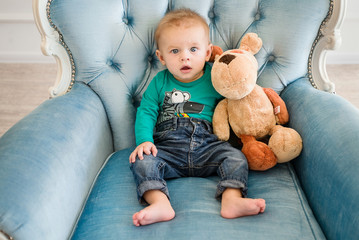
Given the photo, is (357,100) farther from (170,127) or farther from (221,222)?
(221,222)

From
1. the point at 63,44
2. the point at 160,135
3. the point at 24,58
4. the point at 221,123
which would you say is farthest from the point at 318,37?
the point at 24,58

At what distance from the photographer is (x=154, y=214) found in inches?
34.8

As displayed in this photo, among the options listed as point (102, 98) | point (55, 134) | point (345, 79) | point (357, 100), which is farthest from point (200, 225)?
point (345, 79)

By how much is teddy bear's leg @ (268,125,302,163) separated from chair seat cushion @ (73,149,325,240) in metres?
0.08

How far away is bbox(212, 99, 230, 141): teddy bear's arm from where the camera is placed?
115cm

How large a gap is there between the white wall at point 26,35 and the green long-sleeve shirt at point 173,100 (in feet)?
5.86

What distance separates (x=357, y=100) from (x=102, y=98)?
1.87 m

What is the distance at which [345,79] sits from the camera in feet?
8.04

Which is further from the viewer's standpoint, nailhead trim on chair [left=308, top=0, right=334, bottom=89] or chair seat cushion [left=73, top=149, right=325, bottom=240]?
nailhead trim on chair [left=308, top=0, right=334, bottom=89]

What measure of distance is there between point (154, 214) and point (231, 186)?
0.85 ft

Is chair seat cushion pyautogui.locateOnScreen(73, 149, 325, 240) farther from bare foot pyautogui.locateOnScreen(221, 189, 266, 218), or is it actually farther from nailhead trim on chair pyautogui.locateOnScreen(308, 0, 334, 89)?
nailhead trim on chair pyautogui.locateOnScreen(308, 0, 334, 89)

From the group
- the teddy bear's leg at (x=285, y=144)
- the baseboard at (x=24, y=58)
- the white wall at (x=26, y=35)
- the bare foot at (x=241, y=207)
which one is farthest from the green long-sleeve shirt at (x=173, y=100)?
the baseboard at (x=24, y=58)

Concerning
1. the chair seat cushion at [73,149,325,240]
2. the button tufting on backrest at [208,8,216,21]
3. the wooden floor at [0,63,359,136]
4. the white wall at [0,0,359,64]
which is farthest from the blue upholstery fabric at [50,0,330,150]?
the white wall at [0,0,359,64]

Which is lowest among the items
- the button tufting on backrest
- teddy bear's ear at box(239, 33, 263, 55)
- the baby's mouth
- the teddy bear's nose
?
the baby's mouth
